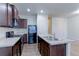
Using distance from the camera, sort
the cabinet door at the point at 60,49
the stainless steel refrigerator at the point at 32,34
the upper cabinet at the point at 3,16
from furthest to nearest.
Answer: the stainless steel refrigerator at the point at 32,34 → the cabinet door at the point at 60,49 → the upper cabinet at the point at 3,16

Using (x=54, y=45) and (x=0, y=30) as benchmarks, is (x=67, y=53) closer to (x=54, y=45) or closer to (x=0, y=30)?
(x=54, y=45)

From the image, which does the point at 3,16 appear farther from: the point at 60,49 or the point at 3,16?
the point at 60,49

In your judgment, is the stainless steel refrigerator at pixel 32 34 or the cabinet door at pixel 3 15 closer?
the cabinet door at pixel 3 15

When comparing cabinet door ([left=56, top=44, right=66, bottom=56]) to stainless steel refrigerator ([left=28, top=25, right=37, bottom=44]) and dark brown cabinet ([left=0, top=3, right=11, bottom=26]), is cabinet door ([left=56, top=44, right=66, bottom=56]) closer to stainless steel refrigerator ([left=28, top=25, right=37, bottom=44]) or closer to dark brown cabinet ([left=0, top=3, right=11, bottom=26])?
dark brown cabinet ([left=0, top=3, right=11, bottom=26])

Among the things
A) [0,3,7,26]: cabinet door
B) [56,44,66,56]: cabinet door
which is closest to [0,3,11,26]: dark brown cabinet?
[0,3,7,26]: cabinet door

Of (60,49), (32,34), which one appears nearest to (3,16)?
(60,49)

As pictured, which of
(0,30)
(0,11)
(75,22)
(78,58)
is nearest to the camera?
(78,58)

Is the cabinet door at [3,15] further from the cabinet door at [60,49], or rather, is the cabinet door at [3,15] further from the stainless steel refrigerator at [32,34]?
the stainless steel refrigerator at [32,34]

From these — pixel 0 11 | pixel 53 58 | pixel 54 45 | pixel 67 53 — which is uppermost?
pixel 0 11

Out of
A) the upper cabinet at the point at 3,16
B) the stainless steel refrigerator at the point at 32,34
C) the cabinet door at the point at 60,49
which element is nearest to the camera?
the upper cabinet at the point at 3,16

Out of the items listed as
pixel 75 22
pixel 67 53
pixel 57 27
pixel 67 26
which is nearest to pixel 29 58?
pixel 67 53

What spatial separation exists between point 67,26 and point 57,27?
1.21 metres

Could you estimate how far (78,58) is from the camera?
103 centimetres

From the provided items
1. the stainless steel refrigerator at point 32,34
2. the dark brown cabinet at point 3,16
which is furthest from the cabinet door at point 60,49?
the stainless steel refrigerator at point 32,34
